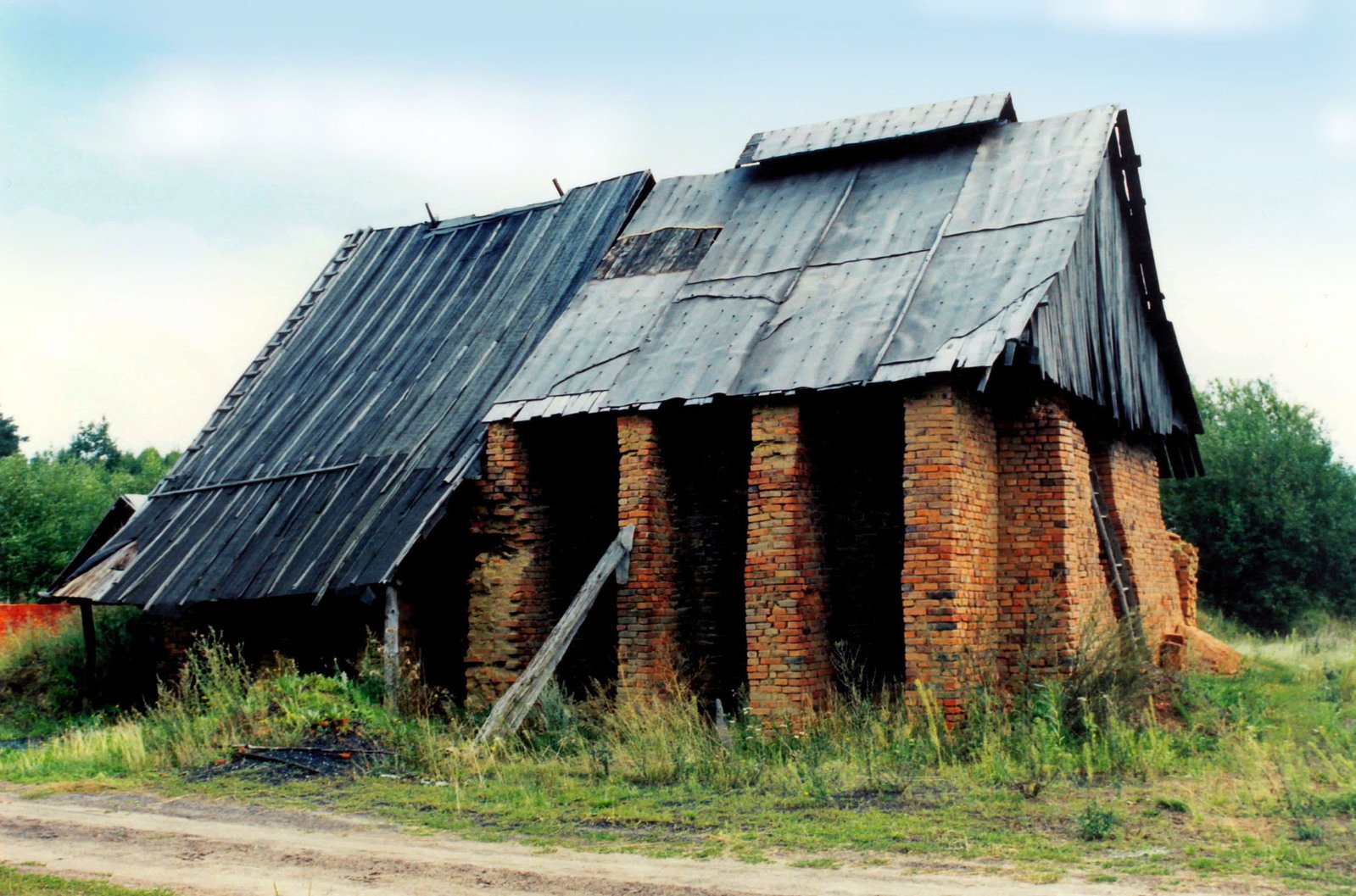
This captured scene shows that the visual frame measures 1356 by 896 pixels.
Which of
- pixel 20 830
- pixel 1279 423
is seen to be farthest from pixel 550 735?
pixel 1279 423

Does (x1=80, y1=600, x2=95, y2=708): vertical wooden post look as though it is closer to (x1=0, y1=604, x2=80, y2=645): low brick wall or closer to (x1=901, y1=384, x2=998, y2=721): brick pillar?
(x1=0, y1=604, x2=80, y2=645): low brick wall

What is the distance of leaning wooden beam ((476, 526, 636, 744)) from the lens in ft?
42.9

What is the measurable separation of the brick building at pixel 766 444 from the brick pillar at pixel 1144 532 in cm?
7

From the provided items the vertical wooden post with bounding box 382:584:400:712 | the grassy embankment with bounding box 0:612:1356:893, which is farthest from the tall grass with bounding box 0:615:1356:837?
the vertical wooden post with bounding box 382:584:400:712

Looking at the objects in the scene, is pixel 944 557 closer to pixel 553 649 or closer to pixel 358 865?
pixel 553 649

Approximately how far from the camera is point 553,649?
1352 cm

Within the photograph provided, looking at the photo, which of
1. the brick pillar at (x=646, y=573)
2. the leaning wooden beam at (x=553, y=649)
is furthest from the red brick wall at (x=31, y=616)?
the brick pillar at (x=646, y=573)

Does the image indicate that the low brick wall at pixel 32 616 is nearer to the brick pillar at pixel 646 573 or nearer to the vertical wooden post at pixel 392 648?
the vertical wooden post at pixel 392 648

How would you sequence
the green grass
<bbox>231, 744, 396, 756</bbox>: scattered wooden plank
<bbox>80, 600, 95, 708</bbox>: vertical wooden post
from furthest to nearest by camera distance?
<bbox>80, 600, 95, 708</bbox>: vertical wooden post, <bbox>231, 744, 396, 756</bbox>: scattered wooden plank, the green grass

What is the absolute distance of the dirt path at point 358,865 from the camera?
23.8ft

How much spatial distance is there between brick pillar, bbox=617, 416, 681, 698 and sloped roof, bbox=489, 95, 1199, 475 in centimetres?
56

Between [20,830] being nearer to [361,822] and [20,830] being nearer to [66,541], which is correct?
[361,822]

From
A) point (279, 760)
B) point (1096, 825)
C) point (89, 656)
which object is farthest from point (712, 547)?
point (89, 656)

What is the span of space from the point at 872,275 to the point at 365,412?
729cm
